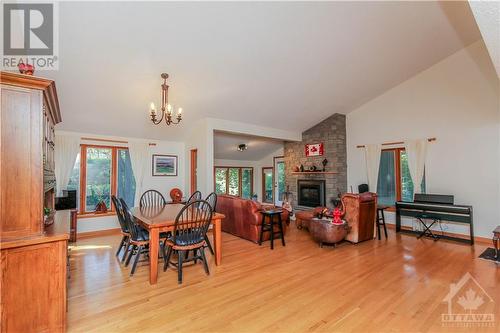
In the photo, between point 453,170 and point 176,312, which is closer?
point 176,312

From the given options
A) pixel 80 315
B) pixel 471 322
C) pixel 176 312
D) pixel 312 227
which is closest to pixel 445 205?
pixel 312 227

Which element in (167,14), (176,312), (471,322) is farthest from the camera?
(167,14)

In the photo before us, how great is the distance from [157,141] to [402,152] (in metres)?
6.11

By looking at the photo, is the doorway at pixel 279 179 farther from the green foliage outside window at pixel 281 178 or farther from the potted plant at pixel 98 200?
the potted plant at pixel 98 200

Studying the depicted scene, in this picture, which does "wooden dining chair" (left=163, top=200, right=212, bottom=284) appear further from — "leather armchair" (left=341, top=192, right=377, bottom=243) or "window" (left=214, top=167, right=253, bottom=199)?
"window" (left=214, top=167, right=253, bottom=199)

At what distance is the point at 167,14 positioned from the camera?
278 centimetres

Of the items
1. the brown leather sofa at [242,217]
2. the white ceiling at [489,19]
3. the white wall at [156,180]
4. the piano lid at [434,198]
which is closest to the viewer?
the white ceiling at [489,19]

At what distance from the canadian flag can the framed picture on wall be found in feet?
12.6

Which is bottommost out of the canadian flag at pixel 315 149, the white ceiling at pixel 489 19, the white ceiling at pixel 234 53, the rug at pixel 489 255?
the rug at pixel 489 255

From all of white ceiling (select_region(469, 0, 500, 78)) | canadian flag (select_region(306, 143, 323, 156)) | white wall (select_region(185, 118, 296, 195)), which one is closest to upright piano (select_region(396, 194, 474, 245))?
canadian flag (select_region(306, 143, 323, 156))

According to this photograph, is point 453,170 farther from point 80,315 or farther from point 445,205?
point 80,315

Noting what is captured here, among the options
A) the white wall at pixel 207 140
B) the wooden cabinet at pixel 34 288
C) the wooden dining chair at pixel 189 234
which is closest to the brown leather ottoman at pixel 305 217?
the white wall at pixel 207 140

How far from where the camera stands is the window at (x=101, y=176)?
5180mm

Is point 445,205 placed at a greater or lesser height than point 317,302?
greater
